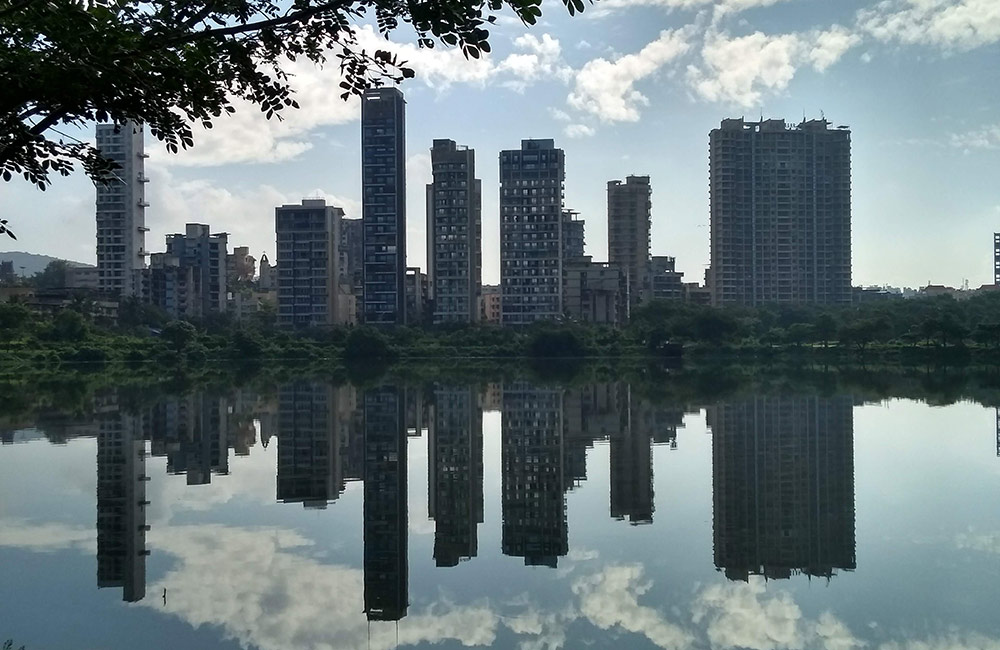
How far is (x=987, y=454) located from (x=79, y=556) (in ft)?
40.4

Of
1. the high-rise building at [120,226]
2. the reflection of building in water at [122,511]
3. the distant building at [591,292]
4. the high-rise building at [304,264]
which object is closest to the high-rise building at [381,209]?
the high-rise building at [304,264]

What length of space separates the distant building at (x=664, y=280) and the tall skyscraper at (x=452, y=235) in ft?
65.8

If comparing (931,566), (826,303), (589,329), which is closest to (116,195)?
(589,329)

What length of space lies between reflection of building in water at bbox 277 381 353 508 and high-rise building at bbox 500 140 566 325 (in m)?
37.4

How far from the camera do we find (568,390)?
28469mm

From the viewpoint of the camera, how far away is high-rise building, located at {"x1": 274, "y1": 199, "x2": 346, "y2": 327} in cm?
6669

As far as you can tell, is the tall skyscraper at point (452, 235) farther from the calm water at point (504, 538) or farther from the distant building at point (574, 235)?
the calm water at point (504, 538)

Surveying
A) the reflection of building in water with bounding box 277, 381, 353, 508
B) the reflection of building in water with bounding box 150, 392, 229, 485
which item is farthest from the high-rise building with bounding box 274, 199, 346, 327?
the reflection of building in water with bounding box 150, 392, 229, 485

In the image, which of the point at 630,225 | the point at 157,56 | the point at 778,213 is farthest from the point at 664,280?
the point at 157,56

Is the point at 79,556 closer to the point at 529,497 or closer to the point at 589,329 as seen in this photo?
the point at 529,497

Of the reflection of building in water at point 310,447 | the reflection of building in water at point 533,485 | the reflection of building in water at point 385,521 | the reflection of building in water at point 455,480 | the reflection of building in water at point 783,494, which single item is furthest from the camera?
the reflection of building in water at point 310,447

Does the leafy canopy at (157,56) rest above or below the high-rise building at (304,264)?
below

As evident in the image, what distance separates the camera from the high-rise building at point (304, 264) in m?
66.7

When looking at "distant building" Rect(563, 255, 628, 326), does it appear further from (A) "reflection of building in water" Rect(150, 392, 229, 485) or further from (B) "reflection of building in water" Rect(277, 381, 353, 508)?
(A) "reflection of building in water" Rect(150, 392, 229, 485)
